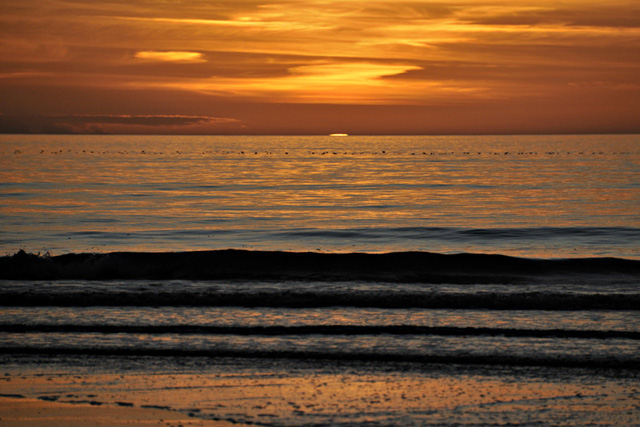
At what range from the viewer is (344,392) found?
8789 mm

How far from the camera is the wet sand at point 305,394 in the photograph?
7.88m

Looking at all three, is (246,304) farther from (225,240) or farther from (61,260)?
(225,240)

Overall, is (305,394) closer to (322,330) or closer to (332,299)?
(322,330)

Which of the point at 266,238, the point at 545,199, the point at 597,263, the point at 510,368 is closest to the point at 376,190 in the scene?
the point at 545,199

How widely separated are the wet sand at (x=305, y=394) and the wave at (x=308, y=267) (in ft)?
27.4

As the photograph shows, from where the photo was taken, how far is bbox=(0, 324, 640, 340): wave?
11.7 m

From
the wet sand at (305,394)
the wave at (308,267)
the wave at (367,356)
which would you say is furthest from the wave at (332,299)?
the wet sand at (305,394)

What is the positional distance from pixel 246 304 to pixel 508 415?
24.4 feet

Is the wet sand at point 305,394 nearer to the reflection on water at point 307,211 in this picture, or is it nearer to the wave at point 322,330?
the wave at point 322,330

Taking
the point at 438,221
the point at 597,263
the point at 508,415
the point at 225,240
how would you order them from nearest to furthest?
the point at 508,415 → the point at 597,263 → the point at 225,240 → the point at 438,221

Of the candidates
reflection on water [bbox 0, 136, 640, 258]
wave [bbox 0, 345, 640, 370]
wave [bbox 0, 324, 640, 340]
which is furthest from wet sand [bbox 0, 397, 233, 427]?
reflection on water [bbox 0, 136, 640, 258]

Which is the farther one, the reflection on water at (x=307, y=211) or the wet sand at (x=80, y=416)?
the reflection on water at (x=307, y=211)

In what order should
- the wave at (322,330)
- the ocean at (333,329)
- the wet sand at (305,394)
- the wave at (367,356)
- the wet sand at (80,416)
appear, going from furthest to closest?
1. the wave at (322,330)
2. the wave at (367,356)
3. the ocean at (333,329)
4. the wet sand at (305,394)
5. the wet sand at (80,416)

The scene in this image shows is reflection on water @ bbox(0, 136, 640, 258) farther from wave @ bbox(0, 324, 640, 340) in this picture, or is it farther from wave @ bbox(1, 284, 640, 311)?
wave @ bbox(0, 324, 640, 340)
